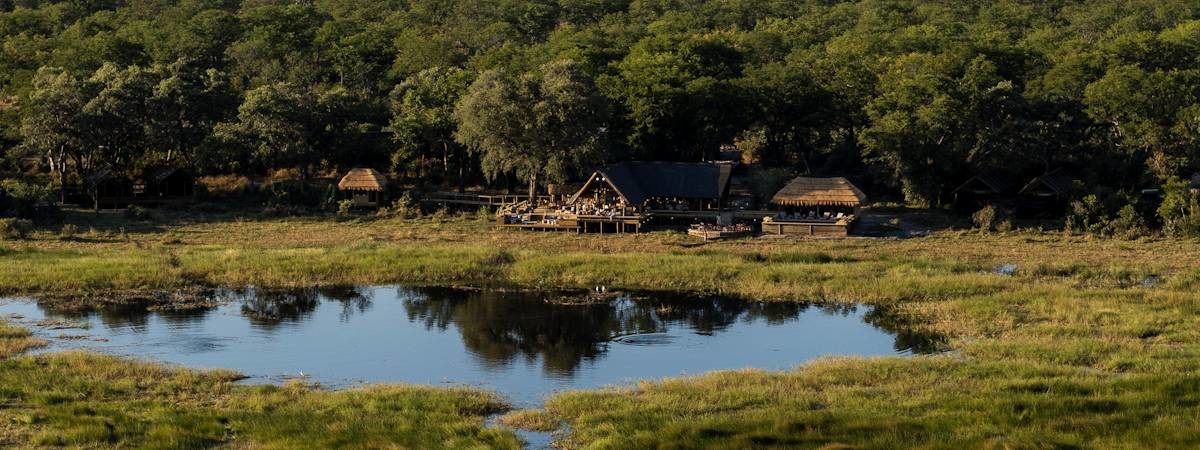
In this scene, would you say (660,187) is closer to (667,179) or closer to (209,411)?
(667,179)

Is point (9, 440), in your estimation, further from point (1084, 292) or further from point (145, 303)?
point (1084, 292)

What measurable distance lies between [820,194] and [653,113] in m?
10.0

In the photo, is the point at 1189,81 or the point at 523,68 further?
the point at 523,68

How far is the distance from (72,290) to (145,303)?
2432 mm

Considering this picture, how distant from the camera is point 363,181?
190 ft

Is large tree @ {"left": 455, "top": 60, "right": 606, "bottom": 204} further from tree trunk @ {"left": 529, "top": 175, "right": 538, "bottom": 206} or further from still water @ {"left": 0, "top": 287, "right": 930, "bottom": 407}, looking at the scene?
still water @ {"left": 0, "top": 287, "right": 930, "bottom": 407}

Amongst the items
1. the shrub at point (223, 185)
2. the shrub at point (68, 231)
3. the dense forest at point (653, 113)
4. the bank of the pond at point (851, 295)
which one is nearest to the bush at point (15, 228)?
the bank of the pond at point (851, 295)

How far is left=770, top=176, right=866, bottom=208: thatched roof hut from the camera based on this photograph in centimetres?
5197

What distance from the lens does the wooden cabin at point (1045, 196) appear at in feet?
178

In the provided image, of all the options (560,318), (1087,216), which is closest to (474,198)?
(1087,216)

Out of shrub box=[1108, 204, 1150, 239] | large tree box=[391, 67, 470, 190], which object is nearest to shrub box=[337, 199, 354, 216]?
large tree box=[391, 67, 470, 190]

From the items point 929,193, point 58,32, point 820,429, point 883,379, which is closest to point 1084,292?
point 883,379

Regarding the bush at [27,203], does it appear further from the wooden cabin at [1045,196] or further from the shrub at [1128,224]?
the shrub at [1128,224]

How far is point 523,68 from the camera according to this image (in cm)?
6994
